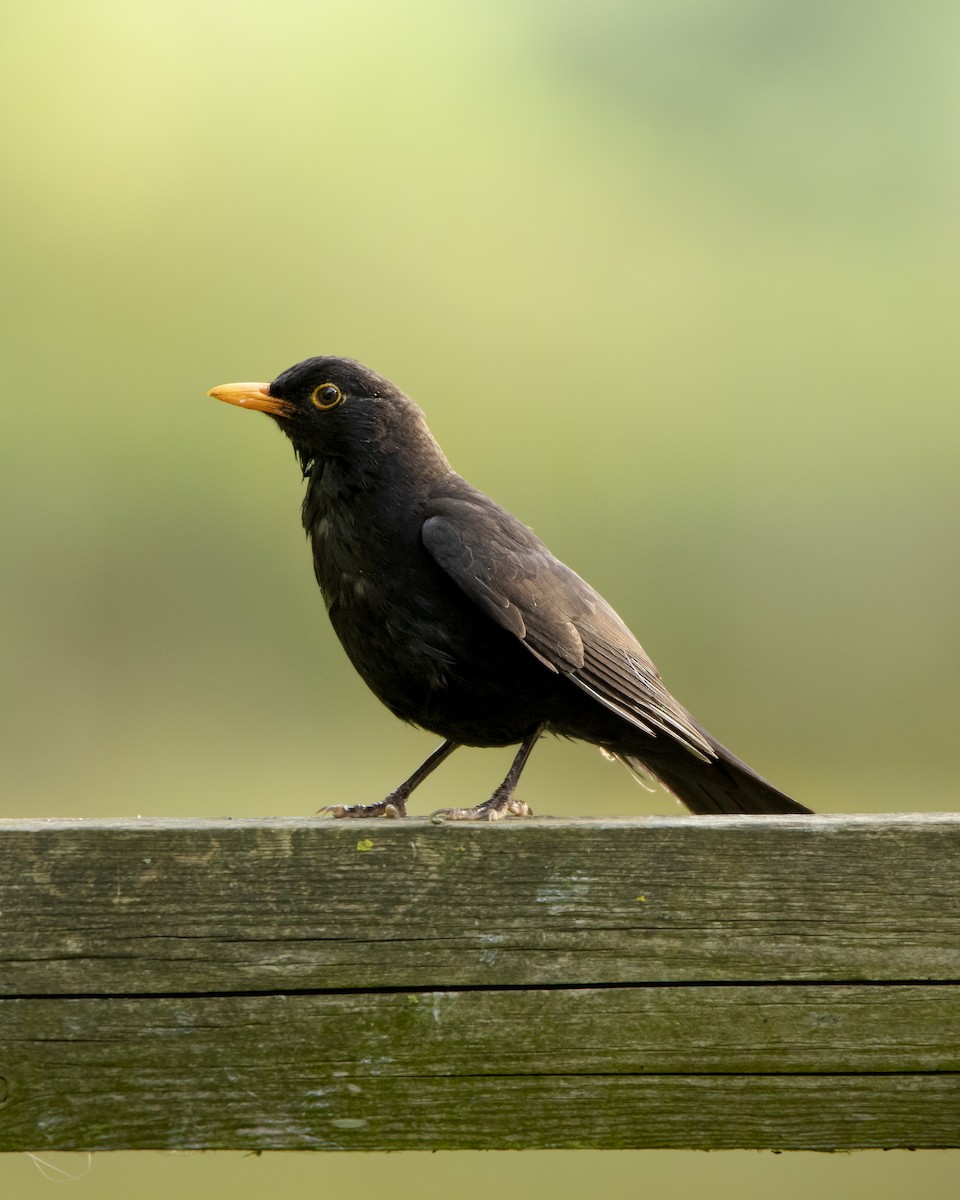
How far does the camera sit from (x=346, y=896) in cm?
214

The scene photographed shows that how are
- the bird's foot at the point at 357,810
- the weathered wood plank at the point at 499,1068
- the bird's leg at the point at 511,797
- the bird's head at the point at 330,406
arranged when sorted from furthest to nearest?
the bird's head at the point at 330,406, the bird's foot at the point at 357,810, the bird's leg at the point at 511,797, the weathered wood plank at the point at 499,1068

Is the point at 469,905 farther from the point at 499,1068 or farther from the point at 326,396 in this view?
the point at 326,396

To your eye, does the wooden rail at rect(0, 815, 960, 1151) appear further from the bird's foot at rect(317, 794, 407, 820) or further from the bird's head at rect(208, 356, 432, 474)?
the bird's head at rect(208, 356, 432, 474)

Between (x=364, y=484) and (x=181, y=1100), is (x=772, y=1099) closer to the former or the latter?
(x=181, y=1100)

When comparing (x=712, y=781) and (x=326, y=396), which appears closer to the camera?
(x=712, y=781)

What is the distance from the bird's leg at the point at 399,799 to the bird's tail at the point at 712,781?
507 mm

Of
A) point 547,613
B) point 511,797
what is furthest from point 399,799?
point 547,613

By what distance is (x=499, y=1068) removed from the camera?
2.09 m

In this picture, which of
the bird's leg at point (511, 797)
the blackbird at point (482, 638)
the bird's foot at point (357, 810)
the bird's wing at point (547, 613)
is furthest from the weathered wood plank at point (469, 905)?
the bird's foot at point (357, 810)

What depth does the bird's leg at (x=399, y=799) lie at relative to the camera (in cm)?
342

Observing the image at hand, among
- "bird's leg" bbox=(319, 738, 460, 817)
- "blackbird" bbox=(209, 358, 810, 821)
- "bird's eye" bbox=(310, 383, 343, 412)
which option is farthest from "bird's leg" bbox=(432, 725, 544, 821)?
"bird's eye" bbox=(310, 383, 343, 412)

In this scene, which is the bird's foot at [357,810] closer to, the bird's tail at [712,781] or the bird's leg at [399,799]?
the bird's leg at [399,799]

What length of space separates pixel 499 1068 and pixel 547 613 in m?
1.44

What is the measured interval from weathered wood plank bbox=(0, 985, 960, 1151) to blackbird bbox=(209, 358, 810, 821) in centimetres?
100
